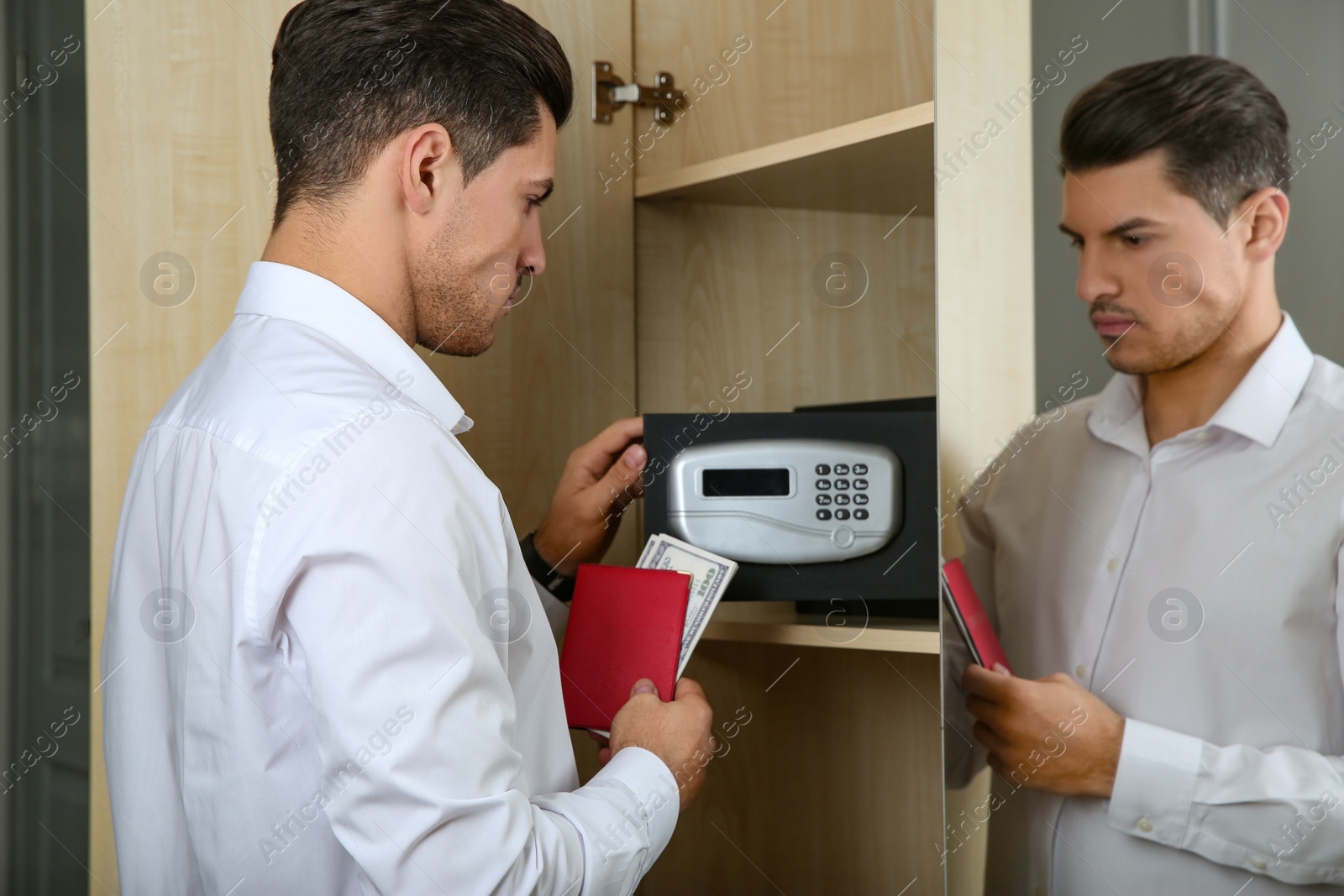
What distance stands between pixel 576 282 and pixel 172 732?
2.72 feet

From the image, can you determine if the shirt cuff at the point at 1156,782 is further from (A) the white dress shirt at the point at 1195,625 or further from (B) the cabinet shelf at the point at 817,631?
(B) the cabinet shelf at the point at 817,631

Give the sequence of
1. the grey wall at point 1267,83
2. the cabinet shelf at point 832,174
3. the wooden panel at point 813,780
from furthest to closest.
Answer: the wooden panel at point 813,780 → the cabinet shelf at point 832,174 → the grey wall at point 1267,83

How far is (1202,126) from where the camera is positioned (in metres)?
0.70

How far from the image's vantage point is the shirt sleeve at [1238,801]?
674 mm

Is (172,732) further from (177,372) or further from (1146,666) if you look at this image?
(1146,666)

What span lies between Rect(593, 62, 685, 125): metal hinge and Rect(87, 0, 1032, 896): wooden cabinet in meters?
0.02

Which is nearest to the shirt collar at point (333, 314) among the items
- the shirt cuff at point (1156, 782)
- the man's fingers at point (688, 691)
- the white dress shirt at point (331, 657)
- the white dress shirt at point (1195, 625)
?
the white dress shirt at point (331, 657)

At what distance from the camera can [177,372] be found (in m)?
1.15

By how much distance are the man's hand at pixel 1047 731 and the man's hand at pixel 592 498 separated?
0.51m

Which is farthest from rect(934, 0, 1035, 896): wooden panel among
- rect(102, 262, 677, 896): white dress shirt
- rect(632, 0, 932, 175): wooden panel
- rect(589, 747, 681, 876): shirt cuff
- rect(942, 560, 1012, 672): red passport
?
rect(632, 0, 932, 175): wooden panel

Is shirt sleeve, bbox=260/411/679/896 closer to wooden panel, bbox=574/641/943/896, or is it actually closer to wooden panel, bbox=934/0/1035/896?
wooden panel, bbox=934/0/1035/896

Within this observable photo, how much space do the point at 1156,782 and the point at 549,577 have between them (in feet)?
2.49

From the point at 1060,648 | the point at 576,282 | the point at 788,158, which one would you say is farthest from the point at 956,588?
the point at 576,282

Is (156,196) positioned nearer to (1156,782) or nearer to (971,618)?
(971,618)
